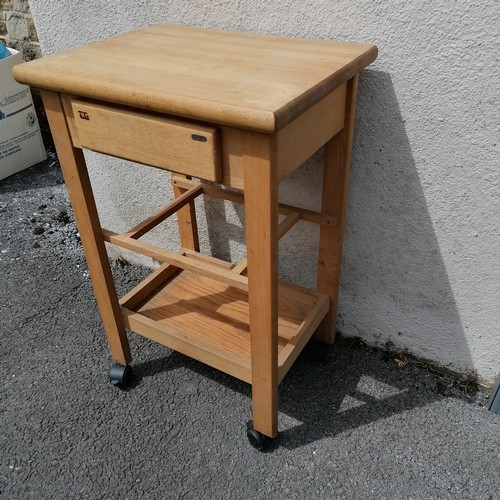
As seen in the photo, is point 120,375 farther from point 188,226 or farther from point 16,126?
point 16,126

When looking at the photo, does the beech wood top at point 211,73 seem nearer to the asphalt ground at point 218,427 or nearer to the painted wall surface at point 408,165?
the painted wall surface at point 408,165

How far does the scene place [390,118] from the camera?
1425 mm

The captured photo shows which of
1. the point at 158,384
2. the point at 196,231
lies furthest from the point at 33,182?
the point at 158,384

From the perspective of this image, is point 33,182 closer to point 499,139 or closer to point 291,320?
point 291,320

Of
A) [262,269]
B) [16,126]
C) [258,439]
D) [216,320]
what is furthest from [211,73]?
[16,126]

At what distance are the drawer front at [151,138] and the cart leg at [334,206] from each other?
1.51ft

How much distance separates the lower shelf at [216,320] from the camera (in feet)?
4.98

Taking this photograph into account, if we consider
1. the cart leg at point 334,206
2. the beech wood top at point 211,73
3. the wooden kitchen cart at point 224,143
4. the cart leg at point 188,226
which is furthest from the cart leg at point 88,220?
the cart leg at point 334,206

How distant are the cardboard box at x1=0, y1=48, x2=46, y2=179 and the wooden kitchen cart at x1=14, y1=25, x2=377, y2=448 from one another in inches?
71.6

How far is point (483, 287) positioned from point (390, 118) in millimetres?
594

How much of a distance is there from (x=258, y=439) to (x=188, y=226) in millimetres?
847

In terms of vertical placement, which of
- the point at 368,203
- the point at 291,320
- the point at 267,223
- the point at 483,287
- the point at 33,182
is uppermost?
the point at 267,223

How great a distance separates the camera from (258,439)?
4.97 feet

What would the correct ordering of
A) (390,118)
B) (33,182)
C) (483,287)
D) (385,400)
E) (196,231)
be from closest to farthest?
(390,118), (483,287), (385,400), (196,231), (33,182)
